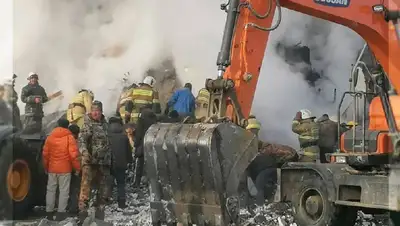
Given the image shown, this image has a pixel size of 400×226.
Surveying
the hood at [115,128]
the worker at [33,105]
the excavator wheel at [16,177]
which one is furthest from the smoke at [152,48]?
the excavator wheel at [16,177]

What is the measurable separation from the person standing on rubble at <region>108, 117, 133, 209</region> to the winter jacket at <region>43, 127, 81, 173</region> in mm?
598

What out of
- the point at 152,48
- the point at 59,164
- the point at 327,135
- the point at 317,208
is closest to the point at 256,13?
the point at 317,208

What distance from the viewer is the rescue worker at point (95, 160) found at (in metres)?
7.29

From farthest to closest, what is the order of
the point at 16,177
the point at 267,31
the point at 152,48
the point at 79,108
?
the point at 152,48
the point at 79,108
the point at 16,177
the point at 267,31

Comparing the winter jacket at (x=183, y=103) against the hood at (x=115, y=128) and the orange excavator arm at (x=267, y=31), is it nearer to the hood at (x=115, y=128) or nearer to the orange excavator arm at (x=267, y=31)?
the hood at (x=115, y=128)

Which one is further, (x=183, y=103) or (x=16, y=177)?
(x=183, y=103)

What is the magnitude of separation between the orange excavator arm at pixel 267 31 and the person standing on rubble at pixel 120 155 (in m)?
3.27

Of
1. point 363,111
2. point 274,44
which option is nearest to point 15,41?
point 274,44

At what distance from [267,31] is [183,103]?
4.02 m

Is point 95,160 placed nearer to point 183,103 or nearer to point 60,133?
point 60,133

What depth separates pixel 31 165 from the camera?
23.9 feet

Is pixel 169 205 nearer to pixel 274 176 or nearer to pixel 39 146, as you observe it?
pixel 39 146

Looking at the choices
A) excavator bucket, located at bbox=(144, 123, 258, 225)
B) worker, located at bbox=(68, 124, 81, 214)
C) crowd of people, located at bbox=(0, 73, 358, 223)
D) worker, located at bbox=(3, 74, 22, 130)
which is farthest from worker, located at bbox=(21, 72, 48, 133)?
excavator bucket, located at bbox=(144, 123, 258, 225)

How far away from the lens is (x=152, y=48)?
12.1 m
